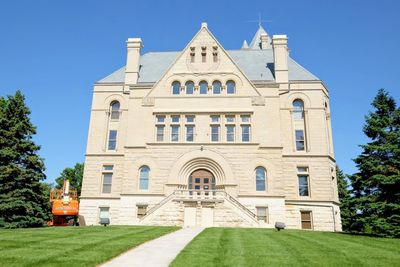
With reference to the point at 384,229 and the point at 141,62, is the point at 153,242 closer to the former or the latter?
the point at 384,229

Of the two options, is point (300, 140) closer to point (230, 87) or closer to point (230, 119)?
point (230, 119)

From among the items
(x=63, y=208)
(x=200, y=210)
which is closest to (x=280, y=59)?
(x=200, y=210)

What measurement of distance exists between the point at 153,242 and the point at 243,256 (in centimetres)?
479

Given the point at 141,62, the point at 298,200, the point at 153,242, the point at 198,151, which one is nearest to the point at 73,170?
the point at 141,62

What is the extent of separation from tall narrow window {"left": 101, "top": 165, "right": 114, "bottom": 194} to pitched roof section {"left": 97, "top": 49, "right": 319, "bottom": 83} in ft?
30.4

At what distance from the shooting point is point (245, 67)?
36.3m

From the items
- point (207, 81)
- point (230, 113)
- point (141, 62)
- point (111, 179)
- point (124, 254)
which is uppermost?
point (141, 62)

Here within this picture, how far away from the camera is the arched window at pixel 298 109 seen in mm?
32688

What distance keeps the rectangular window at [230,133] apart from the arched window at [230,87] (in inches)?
139

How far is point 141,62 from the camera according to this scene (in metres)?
38.6

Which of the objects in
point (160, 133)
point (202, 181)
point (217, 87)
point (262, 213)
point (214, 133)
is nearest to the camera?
point (262, 213)

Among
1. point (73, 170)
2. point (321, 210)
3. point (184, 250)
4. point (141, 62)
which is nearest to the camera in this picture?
point (184, 250)

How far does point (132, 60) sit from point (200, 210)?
17762 millimetres

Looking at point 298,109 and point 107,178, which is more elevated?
point 298,109
